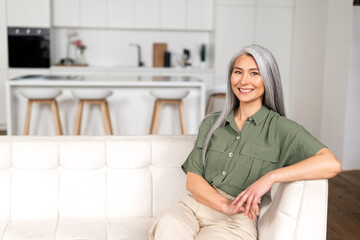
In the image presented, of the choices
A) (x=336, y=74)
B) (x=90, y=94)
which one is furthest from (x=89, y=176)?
(x=336, y=74)

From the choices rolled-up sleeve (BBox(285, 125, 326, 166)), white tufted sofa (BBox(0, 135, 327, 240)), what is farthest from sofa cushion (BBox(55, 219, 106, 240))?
rolled-up sleeve (BBox(285, 125, 326, 166))

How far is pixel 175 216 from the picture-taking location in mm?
1639

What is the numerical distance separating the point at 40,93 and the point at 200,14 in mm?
3186

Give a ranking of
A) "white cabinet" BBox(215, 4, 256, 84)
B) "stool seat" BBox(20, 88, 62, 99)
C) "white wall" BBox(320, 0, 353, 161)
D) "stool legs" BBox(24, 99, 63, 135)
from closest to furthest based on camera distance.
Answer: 1. "stool seat" BBox(20, 88, 62, 99)
2. "stool legs" BBox(24, 99, 63, 135)
3. "white wall" BBox(320, 0, 353, 161)
4. "white cabinet" BBox(215, 4, 256, 84)

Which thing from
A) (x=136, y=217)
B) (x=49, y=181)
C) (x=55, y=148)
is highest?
(x=55, y=148)

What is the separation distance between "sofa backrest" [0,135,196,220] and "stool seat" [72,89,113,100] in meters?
2.24

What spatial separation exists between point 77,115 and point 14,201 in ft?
8.13

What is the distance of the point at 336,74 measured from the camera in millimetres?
4727

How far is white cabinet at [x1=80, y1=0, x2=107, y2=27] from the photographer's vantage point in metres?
Answer: 6.47

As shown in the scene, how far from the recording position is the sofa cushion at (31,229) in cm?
185

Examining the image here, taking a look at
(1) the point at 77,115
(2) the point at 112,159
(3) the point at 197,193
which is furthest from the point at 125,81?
(3) the point at 197,193

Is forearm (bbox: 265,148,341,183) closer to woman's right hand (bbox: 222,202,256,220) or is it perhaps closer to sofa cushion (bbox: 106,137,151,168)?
woman's right hand (bbox: 222,202,256,220)

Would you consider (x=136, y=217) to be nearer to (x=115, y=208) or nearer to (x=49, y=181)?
(x=115, y=208)

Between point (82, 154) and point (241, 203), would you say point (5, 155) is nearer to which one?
point (82, 154)
